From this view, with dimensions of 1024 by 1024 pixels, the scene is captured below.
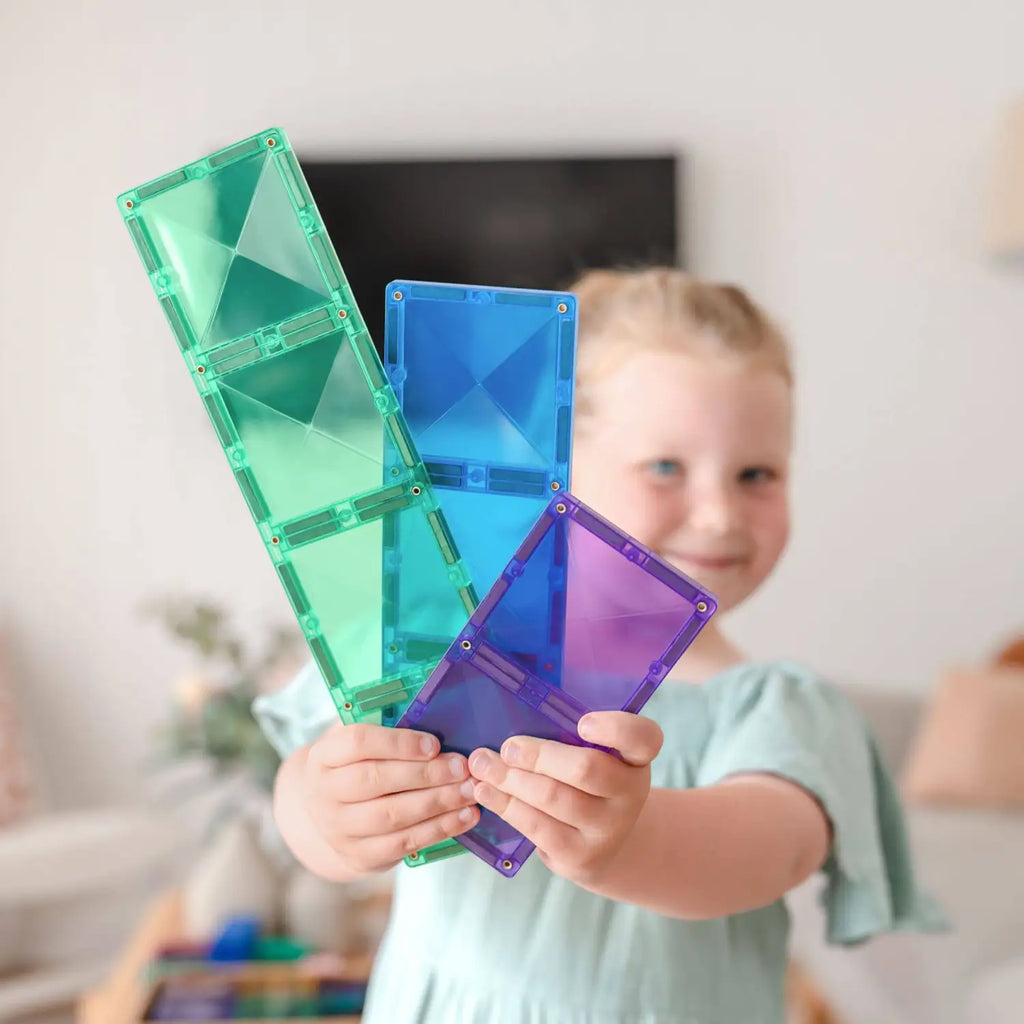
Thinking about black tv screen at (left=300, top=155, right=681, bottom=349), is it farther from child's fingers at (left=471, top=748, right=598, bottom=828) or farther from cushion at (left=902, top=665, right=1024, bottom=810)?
child's fingers at (left=471, top=748, right=598, bottom=828)

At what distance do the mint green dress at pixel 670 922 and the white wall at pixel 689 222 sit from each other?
5.31 ft

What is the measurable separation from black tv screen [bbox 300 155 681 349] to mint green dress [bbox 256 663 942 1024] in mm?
1602

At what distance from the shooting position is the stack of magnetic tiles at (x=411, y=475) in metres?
0.39

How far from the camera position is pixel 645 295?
25.6 inches

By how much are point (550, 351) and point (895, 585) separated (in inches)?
76.5

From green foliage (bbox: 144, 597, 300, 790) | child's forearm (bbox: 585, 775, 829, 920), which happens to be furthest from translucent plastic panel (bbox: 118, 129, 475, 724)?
green foliage (bbox: 144, 597, 300, 790)

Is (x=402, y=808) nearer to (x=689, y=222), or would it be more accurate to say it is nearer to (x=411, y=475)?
(x=411, y=475)

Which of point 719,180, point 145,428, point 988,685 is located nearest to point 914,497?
point 988,685

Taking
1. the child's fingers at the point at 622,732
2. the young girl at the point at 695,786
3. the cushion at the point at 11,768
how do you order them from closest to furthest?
the child's fingers at the point at 622,732
the young girl at the point at 695,786
the cushion at the point at 11,768

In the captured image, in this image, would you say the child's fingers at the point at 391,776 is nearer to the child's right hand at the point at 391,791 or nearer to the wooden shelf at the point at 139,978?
the child's right hand at the point at 391,791

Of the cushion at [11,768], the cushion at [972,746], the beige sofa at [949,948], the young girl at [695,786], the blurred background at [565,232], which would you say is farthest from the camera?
the blurred background at [565,232]

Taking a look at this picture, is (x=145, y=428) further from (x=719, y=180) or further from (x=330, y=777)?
(x=330, y=777)

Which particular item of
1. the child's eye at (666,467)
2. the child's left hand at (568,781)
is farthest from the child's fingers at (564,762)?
the child's eye at (666,467)

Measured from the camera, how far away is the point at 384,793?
41cm
